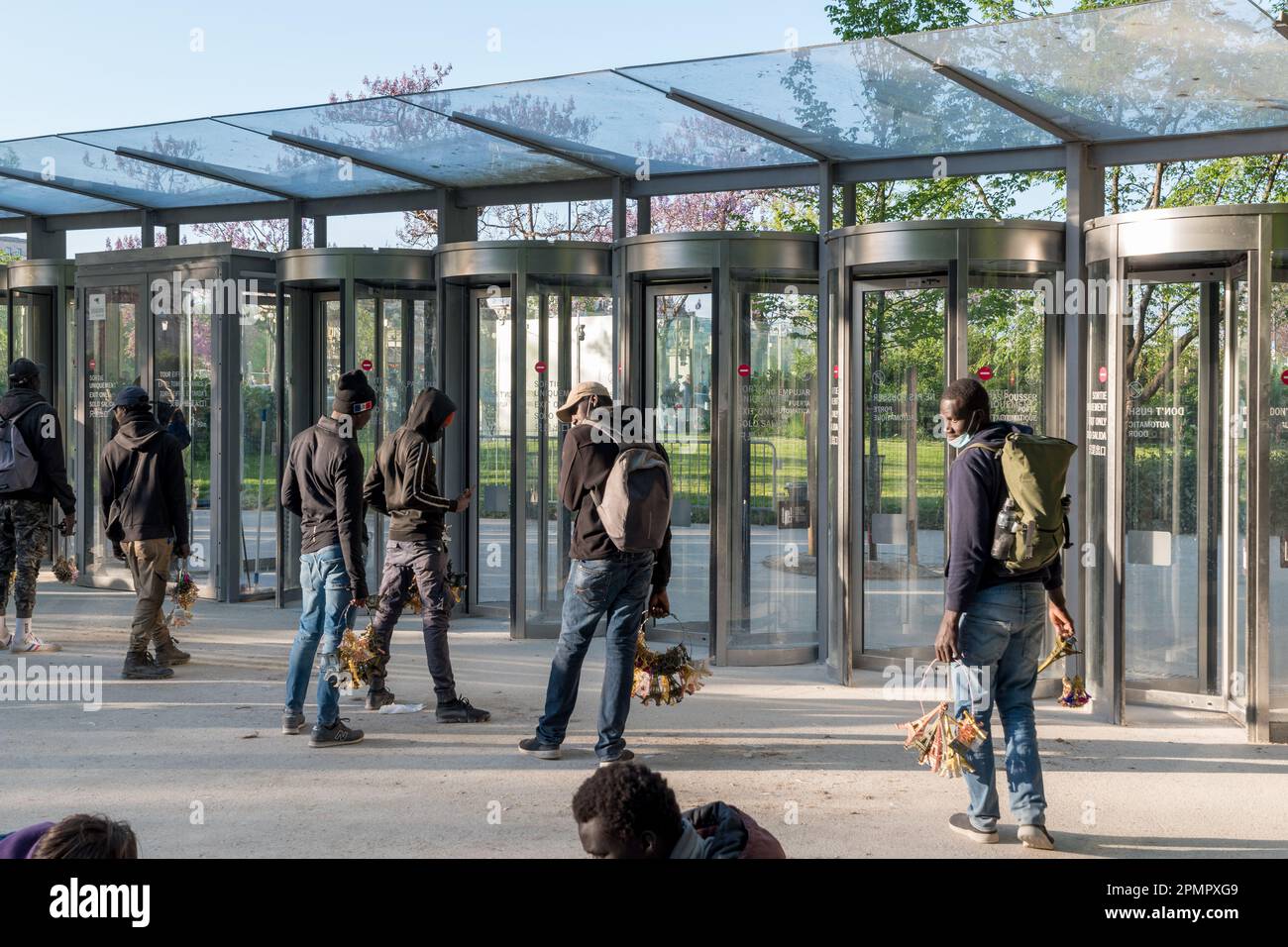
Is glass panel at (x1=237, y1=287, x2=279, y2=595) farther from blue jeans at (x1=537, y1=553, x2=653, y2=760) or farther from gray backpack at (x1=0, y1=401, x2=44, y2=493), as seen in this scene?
blue jeans at (x1=537, y1=553, x2=653, y2=760)

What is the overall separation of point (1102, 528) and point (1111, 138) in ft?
7.38

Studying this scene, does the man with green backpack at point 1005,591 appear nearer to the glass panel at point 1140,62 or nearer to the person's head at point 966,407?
the person's head at point 966,407

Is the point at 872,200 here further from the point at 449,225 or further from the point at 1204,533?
the point at 1204,533

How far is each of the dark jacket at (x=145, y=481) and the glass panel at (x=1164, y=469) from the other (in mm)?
5508

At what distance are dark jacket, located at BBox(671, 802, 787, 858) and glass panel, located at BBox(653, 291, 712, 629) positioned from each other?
630 cm

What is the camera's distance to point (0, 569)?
354 inches

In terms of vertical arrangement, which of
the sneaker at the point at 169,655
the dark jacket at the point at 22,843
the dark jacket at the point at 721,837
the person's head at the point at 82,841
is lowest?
the sneaker at the point at 169,655

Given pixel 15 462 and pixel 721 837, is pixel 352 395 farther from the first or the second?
pixel 721 837

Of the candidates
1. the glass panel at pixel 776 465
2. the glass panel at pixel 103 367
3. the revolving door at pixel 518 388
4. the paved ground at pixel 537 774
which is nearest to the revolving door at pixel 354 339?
the revolving door at pixel 518 388

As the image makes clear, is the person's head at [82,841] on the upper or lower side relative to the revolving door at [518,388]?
lower

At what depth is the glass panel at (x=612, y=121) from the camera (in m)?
8.59

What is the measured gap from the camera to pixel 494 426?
34.8 ft

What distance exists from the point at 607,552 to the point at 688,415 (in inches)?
133

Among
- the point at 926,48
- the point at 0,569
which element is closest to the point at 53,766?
the point at 0,569
